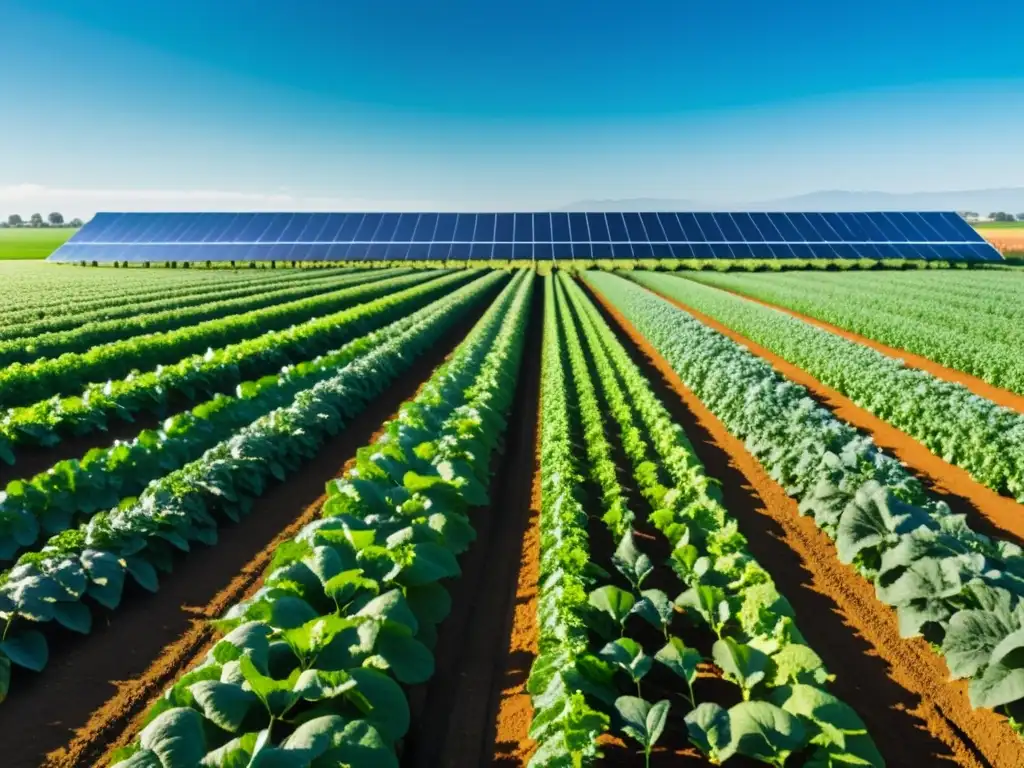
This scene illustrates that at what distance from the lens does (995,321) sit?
2236 cm

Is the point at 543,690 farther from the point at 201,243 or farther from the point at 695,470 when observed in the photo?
the point at 201,243

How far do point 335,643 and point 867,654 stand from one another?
4719mm

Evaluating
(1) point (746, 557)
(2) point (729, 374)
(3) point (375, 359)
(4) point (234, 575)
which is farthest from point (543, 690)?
(3) point (375, 359)

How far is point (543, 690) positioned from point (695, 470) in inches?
174

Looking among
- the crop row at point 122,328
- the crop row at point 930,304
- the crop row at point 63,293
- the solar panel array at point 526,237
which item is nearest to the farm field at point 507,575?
the crop row at point 122,328

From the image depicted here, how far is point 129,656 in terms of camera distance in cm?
538

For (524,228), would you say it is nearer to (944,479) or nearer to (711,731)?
(944,479)

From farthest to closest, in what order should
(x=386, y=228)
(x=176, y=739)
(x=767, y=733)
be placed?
(x=386, y=228) < (x=767, y=733) < (x=176, y=739)

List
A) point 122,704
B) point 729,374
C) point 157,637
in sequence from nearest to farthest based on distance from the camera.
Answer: point 122,704
point 157,637
point 729,374

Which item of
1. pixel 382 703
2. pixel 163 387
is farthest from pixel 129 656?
pixel 163 387

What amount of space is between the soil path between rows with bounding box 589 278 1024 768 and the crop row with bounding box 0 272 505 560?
8043mm

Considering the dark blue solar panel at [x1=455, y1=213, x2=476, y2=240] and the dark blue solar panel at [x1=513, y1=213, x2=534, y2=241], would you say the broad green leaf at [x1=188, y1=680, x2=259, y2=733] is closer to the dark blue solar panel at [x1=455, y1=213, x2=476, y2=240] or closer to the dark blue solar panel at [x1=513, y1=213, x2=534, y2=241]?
the dark blue solar panel at [x1=513, y1=213, x2=534, y2=241]

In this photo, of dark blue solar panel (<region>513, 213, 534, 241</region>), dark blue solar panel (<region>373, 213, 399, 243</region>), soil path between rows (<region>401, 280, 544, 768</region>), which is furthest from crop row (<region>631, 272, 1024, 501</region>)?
dark blue solar panel (<region>373, 213, 399, 243</region>)

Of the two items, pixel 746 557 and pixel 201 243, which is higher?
pixel 201 243
